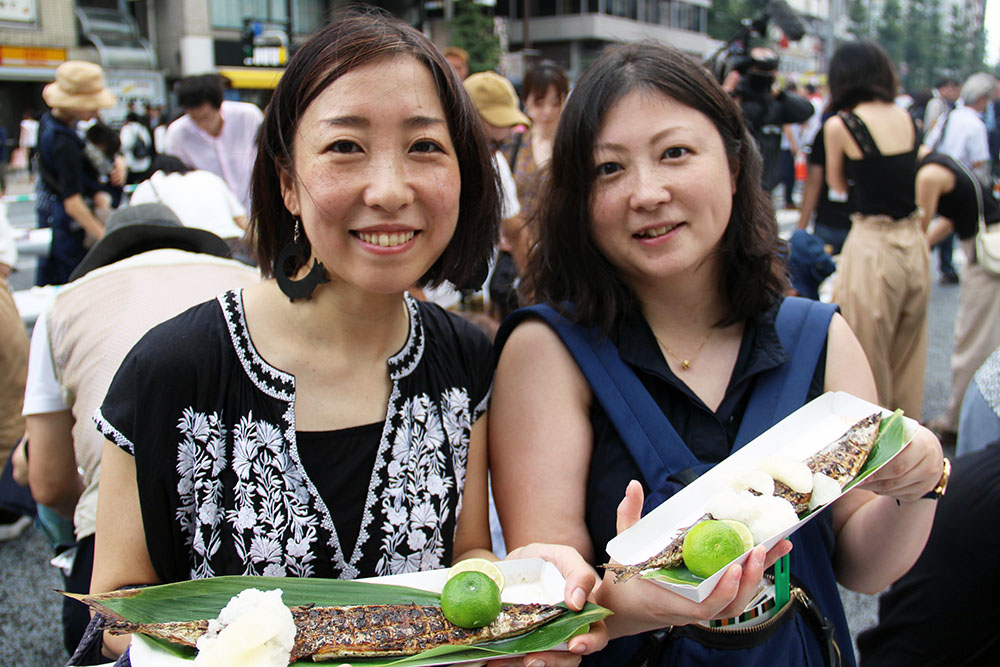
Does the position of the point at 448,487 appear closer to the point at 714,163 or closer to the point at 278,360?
the point at 278,360

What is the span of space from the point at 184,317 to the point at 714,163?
1159 mm

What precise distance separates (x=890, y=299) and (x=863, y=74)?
1318 millimetres

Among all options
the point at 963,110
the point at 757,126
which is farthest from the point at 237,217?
the point at 963,110

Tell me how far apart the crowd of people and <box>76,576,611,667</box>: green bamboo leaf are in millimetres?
52

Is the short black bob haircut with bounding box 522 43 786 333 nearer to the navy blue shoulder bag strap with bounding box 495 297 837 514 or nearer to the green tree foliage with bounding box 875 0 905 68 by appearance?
the navy blue shoulder bag strap with bounding box 495 297 837 514

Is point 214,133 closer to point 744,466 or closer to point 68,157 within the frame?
point 68,157

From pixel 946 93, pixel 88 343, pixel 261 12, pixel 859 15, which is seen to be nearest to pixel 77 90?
pixel 88 343

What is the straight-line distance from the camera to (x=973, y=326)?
15.5ft

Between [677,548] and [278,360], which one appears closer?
[677,548]

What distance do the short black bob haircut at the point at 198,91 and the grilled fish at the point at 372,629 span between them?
16.4 feet

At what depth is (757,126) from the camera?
5.00m

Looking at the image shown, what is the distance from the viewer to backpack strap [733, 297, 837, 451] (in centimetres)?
164

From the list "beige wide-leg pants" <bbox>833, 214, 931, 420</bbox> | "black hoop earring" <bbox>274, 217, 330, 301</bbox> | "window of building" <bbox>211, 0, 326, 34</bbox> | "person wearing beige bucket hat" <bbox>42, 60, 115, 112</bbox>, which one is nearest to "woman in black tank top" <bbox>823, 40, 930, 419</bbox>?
"beige wide-leg pants" <bbox>833, 214, 931, 420</bbox>

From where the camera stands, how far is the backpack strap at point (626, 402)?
5.14ft
